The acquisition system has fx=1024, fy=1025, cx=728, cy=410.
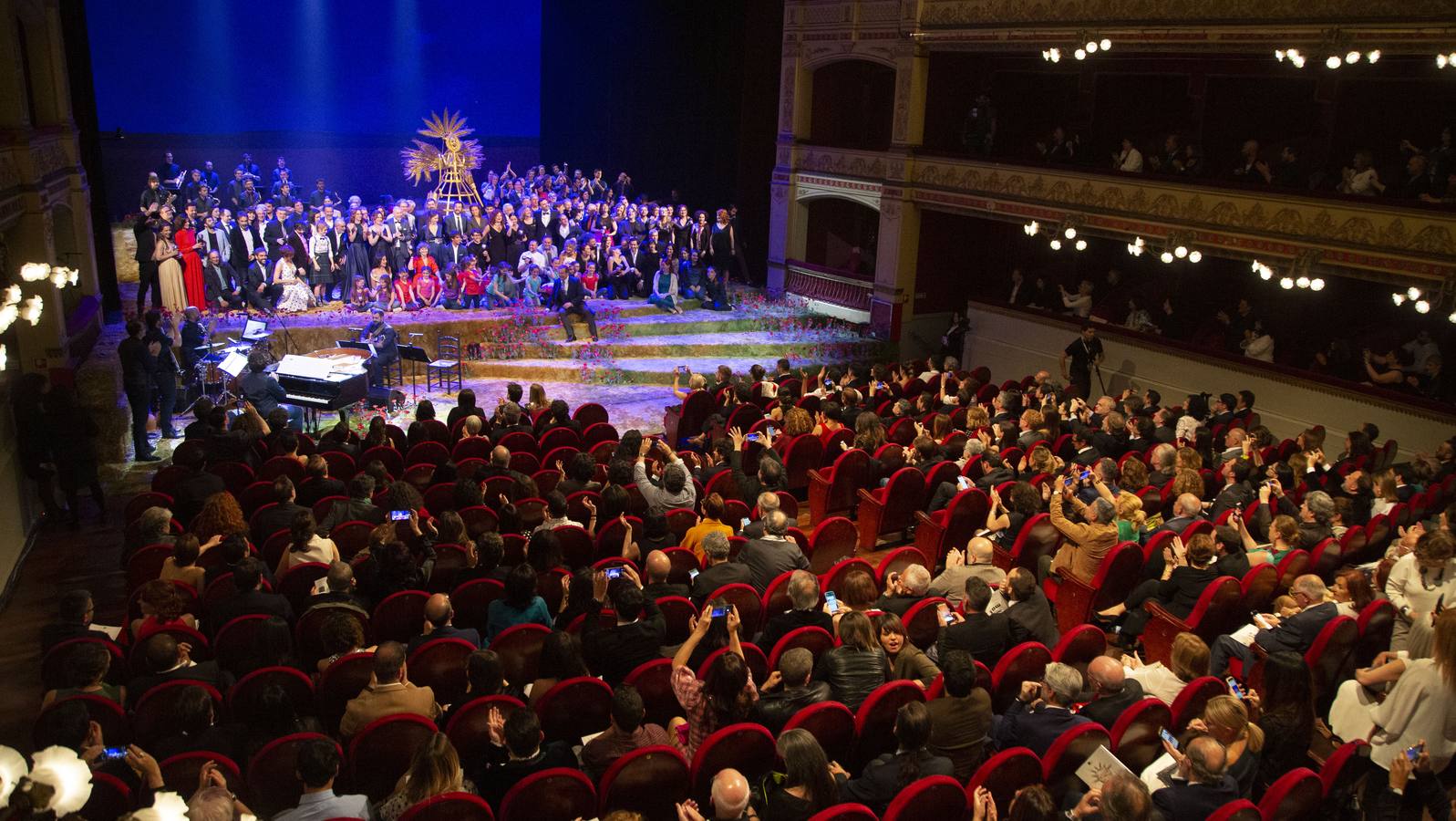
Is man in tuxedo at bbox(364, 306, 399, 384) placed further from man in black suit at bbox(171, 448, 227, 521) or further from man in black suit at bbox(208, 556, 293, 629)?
man in black suit at bbox(208, 556, 293, 629)

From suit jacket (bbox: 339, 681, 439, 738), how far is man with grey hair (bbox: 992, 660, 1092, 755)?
2.50 m

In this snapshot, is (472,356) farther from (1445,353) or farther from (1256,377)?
(1445,353)

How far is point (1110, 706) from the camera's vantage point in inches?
173

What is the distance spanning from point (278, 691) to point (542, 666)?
3.63 ft

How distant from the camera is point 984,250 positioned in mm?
16531

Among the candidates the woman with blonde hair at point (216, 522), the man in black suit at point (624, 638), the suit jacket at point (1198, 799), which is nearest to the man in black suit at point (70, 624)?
the woman with blonde hair at point (216, 522)

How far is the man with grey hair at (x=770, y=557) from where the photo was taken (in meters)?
5.86

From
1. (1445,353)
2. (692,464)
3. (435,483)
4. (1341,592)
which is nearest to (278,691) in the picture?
(435,483)

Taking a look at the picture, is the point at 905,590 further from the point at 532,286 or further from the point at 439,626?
the point at 532,286

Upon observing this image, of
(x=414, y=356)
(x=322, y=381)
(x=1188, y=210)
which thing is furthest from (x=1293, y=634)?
(x=414, y=356)

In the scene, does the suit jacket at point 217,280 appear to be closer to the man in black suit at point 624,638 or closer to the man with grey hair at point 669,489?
the man with grey hair at point 669,489

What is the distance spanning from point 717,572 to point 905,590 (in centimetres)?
102

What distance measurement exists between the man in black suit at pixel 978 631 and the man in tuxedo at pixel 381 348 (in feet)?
27.9

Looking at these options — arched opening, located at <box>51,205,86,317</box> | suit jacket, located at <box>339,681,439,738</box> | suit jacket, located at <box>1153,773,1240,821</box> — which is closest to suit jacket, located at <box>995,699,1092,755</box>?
suit jacket, located at <box>1153,773,1240,821</box>
